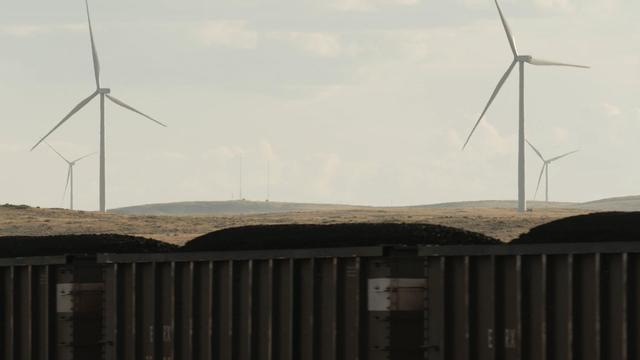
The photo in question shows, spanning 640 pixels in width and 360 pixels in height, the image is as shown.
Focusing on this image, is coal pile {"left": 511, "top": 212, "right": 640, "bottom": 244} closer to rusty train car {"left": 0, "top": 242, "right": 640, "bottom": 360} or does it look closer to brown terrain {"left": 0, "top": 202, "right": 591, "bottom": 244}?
rusty train car {"left": 0, "top": 242, "right": 640, "bottom": 360}

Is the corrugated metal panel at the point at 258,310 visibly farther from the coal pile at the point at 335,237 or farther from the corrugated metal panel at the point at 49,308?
the coal pile at the point at 335,237

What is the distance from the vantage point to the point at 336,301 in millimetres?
17281

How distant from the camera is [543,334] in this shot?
15.1 metres

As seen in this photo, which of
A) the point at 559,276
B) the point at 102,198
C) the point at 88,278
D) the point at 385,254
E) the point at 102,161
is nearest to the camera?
the point at 559,276

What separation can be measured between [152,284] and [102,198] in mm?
79684

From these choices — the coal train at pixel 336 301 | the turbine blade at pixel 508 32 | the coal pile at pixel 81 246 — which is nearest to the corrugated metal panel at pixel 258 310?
the coal train at pixel 336 301

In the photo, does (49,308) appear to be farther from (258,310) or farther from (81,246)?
(258,310)

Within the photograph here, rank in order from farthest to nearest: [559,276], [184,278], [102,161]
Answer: [102,161], [184,278], [559,276]

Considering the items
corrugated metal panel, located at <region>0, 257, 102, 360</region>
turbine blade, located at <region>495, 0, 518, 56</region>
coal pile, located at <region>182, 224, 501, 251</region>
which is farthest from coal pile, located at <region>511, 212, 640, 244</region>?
turbine blade, located at <region>495, 0, 518, 56</region>

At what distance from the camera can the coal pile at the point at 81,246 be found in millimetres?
21875

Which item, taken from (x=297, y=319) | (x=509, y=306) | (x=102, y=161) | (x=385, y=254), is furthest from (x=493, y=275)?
(x=102, y=161)

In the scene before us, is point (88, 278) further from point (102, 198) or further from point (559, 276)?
point (102, 198)

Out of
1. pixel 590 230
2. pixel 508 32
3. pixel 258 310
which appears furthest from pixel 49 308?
pixel 508 32

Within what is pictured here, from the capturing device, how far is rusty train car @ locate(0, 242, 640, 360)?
14781 millimetres
